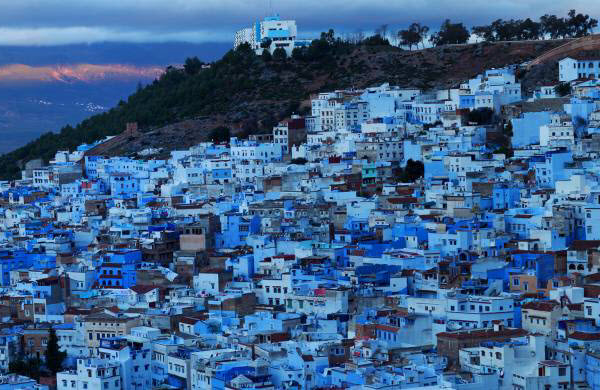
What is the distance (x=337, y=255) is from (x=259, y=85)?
29.7m

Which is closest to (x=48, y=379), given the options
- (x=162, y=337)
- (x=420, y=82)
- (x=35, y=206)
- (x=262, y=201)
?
(x=162, y=337)

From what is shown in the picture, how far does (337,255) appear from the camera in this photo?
110ft

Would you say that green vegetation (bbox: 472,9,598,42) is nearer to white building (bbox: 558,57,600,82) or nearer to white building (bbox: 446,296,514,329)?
white building (bbox: 558,57,600,82)

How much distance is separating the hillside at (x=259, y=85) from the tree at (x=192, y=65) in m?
0.30

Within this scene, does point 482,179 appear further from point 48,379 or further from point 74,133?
point 74,133

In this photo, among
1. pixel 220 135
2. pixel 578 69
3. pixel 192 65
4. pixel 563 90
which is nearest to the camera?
pixel 563 90

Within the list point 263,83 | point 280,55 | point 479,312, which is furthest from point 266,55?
point 479,312

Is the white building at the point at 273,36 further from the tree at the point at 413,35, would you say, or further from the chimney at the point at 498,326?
the chimney at the point at 498,326

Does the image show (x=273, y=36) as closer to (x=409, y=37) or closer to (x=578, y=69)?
(x=409, y=37)

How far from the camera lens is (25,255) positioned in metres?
37.7

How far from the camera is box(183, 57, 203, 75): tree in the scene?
68.6 m

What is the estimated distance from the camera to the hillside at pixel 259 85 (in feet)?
190

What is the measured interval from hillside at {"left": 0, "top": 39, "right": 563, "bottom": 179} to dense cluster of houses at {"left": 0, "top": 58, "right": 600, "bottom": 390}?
5.99 m

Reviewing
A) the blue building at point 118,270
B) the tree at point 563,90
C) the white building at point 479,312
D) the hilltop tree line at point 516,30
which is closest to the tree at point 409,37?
the hilltop tree line at point 516,30
